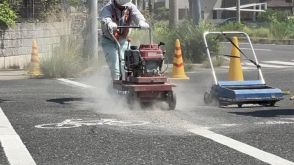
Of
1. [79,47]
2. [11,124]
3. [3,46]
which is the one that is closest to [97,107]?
[11,124]

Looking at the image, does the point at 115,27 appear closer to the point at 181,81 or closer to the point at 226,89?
the point at 226,89

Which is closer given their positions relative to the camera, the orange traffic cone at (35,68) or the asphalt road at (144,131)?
the asphalt road at (144,131)

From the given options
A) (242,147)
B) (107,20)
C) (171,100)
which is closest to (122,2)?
(107,20)

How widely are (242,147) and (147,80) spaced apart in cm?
327

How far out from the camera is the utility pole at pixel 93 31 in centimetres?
1894

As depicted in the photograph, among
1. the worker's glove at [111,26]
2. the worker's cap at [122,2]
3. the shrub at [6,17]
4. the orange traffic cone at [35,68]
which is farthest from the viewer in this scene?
the shrub at [6,17]

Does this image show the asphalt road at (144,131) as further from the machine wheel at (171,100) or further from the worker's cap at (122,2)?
the worker's cap at (122,2)

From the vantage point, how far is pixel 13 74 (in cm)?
1811

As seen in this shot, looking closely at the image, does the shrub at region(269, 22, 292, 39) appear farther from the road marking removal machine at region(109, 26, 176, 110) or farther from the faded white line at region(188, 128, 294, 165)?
the faded white line at region(188, 128, 294, 165)

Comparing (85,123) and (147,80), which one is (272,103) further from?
(85,123)

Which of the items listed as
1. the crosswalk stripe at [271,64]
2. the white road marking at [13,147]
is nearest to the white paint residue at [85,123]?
the white road marking at [13,147]

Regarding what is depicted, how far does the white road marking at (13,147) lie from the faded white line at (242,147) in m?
2.16

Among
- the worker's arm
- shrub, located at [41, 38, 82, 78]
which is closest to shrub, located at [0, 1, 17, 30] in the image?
shrub, located at [41, 38, 82, 78]

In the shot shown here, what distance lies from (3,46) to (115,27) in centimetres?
1083
